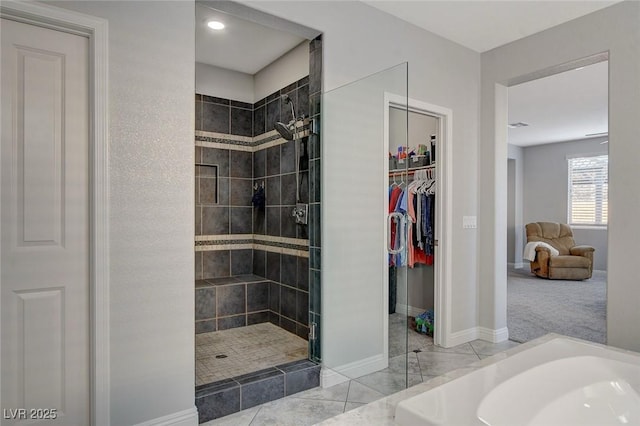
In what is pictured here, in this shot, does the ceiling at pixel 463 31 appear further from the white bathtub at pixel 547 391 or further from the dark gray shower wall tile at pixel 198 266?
the white bathtub at pixel 547 391

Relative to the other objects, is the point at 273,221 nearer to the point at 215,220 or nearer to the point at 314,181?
the point at 215,220

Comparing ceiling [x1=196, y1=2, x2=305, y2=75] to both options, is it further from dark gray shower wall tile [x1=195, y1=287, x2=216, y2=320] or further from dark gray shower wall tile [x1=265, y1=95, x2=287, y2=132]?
dark gray shower wall tile [x1=195, y1=287, x2=216, y2=320]

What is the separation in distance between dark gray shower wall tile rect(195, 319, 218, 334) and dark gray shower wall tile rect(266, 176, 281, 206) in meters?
1.27

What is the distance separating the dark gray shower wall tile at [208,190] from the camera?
4074mm

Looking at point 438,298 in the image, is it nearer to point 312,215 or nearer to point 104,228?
point 312,215

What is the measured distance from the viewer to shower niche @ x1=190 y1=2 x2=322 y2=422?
2781 millimetres

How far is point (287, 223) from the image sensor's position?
3662mm

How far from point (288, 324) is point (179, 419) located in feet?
5.35

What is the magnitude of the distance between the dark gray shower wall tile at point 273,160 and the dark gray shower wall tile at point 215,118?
59cm

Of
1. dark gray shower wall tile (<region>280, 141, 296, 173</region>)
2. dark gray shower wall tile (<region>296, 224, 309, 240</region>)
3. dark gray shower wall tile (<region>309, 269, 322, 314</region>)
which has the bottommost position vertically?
dark gray shower wall tile (<region>309, 269, 322, 314</region>)

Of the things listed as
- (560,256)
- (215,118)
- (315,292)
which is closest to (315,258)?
(315,292)

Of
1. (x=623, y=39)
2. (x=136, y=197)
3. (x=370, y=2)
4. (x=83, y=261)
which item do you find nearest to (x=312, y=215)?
(x=136, y=197)

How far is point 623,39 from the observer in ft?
9.16

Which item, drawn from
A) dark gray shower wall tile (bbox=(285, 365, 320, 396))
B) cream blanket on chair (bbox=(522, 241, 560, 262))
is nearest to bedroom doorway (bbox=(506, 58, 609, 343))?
cream blanket on chair (bbox=(522, 241, 560, 262))
